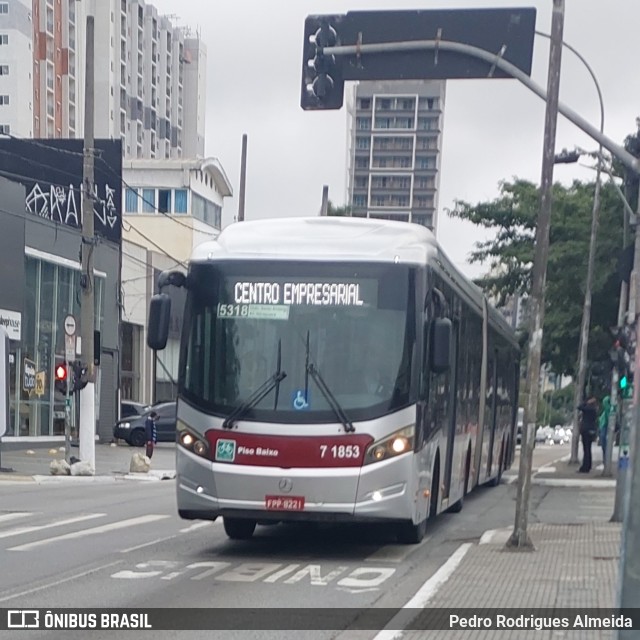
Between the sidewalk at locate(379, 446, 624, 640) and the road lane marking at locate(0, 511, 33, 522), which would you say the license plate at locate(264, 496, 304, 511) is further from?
the road lane marking at locate(0, 511, 33, 522)

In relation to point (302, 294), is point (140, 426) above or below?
below

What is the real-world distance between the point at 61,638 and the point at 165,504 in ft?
39.4

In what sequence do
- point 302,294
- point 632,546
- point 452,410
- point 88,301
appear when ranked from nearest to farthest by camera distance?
point 632,546
point 302,294
point 452,410
point 88,301

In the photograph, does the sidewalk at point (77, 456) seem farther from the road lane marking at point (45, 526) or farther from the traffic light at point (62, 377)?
the road lane marking at point (45, 526)

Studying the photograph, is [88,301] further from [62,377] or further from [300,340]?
[300,340]

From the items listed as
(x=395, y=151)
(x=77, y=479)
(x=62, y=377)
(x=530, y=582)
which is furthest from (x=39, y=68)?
(x=530, y=582)

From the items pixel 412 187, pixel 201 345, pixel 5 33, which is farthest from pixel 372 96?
pixel 201 345

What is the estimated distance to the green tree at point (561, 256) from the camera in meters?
37.8

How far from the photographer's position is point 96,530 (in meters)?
15.8

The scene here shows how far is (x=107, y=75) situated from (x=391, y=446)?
105355mm

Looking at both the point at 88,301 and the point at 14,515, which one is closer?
the point at 14,515

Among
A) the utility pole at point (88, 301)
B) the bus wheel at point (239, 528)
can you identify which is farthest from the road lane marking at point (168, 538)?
the utility pole at point (88, 301)

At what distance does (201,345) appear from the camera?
1291 centimetres

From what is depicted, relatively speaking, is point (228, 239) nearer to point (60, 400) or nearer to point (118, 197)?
point (60, 400)
